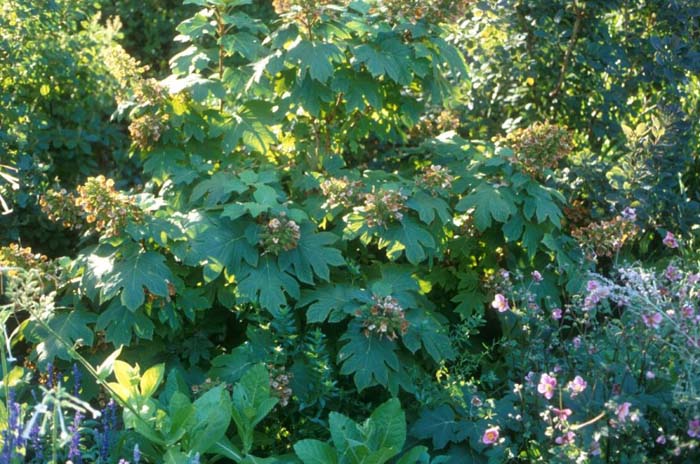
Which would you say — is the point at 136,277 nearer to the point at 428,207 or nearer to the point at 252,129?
the point at 252,129

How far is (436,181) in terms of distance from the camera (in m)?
3.96

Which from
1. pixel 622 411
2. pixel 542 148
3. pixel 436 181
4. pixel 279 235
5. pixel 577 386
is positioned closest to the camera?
pixel 622 411

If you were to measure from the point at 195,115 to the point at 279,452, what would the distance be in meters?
1.52

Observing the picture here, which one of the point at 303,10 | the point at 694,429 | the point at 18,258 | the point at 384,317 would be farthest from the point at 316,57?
the point at 694,429

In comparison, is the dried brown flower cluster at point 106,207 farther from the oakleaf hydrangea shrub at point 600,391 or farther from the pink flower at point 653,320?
the pink flower at point 653,320

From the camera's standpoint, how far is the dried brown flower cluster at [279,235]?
11.8 feet

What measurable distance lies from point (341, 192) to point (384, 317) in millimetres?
637

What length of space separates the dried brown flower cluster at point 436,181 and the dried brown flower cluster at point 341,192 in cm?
28

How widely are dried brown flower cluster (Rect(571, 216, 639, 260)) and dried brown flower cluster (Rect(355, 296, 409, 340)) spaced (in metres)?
0.98

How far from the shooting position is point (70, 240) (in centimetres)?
512

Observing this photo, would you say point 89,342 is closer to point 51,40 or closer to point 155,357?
point 155,357

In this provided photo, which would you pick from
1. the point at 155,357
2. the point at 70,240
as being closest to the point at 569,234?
the point at 155,357

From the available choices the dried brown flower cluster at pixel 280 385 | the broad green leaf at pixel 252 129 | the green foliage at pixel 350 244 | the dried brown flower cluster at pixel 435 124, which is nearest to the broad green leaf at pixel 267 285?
the green foliage at pixel 350 244

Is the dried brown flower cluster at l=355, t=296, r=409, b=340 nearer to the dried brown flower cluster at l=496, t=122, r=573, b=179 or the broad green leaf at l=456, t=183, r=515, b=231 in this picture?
the broad green leaf at l=456, t=183, r=515, b=231
